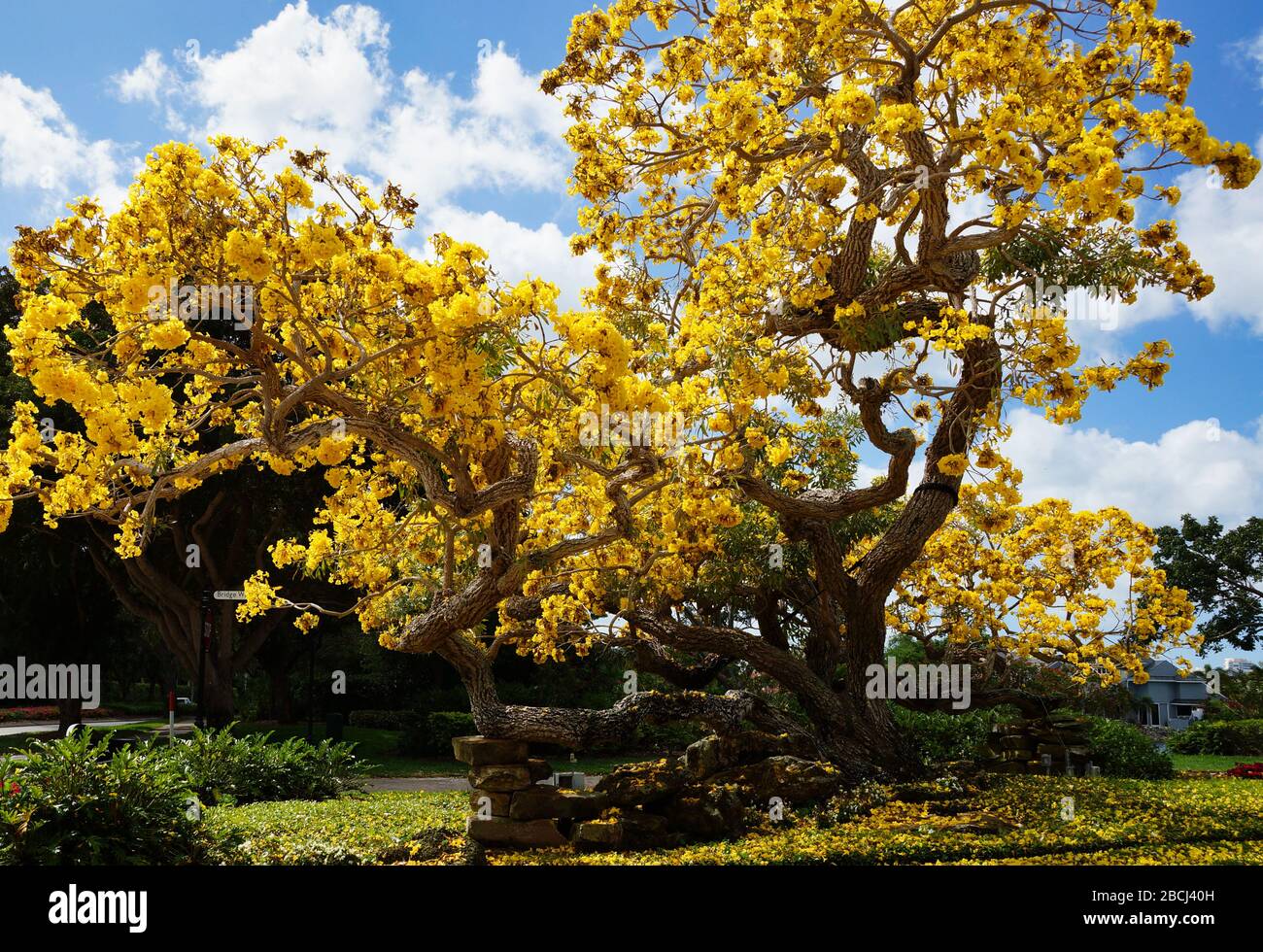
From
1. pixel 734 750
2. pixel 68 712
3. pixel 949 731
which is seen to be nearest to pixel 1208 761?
pixel 949 731

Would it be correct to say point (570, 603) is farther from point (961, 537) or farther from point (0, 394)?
point (0, 394)

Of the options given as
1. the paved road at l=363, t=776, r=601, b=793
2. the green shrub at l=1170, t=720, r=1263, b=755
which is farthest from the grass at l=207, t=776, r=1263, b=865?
the green shrub at l=1170, t=720, r=1263, b=755

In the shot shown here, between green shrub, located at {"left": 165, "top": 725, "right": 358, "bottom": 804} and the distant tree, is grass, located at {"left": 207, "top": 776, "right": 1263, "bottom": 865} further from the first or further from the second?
the distant tree

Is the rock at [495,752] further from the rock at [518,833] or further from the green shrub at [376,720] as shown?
the green shrub at [376,720]

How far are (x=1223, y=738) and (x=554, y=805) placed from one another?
17.8m

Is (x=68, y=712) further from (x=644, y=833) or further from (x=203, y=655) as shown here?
(x=644, y=833)

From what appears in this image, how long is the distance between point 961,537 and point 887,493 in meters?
2.06

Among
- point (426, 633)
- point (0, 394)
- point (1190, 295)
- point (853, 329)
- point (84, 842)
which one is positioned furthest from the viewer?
point (0, 394)

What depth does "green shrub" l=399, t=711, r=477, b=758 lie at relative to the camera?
20.2 meters

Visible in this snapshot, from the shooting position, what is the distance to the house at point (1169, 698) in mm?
27578

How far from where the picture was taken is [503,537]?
26.9ft

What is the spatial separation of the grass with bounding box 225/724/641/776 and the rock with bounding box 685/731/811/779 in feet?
22.3

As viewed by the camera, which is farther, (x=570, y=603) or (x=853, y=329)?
(x=570, y=603)

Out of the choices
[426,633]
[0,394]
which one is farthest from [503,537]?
[0,394]
